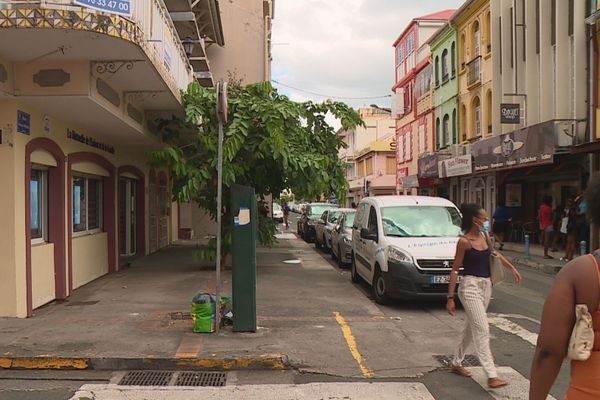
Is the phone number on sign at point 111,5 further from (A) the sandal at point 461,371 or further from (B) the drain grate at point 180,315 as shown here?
(A) the sandal at point 461,371

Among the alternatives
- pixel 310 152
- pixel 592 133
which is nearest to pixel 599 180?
pixel 310 152

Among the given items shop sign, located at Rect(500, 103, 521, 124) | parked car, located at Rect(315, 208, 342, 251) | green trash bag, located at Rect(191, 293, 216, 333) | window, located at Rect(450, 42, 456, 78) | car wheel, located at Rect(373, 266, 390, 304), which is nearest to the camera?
green trash bag, located at Rect(191, 293, 216, 333)

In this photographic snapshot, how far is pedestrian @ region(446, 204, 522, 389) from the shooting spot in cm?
527

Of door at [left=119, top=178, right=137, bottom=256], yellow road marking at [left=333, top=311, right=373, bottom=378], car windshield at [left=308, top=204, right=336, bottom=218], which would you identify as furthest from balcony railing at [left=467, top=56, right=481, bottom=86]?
yellow road marking at [left=333, top=311, right=373, bottom=378]

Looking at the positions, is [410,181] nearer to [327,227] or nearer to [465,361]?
[327,227]

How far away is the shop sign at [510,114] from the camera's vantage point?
Result: 19611 millimetres

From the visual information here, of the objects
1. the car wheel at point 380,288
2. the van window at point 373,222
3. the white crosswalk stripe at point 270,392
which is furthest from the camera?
the van window at point 373,222

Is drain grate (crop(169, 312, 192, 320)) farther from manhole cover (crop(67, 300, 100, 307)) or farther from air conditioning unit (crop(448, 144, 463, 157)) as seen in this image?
air conditioning unit (crop(448, 144, 463, 157))

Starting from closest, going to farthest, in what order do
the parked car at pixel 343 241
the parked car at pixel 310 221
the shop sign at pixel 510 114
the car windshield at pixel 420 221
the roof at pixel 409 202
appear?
the car windshield at pixel 420 221 < the roof at pixel 409 202 < the parked car at pixel 343 241 < the shop sign at pixel 510 114 < the parked car at pixel 310 221

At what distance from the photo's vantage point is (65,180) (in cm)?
953

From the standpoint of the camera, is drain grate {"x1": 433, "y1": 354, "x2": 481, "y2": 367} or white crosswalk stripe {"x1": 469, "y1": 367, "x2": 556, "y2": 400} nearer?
white crosswalk stripe {"x1": 469, "y1": 367, "x2": 556, "y2": 400}

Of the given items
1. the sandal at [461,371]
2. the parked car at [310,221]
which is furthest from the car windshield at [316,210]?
the sandal at [461,371]

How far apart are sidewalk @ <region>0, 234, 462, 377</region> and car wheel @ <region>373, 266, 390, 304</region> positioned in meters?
0.24

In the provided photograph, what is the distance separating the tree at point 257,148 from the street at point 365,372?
12.8 ft
